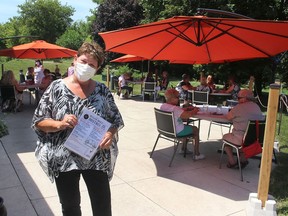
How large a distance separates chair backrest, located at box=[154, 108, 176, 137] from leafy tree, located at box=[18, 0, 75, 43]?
67806 mm

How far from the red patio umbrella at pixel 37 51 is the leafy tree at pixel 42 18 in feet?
194

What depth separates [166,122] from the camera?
5234mm

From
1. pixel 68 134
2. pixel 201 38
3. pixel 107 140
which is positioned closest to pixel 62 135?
pixel 68 134

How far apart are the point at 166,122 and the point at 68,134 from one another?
306cm

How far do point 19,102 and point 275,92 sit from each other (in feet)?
27.8

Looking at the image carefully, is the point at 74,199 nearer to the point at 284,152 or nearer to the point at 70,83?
the point at 70,83

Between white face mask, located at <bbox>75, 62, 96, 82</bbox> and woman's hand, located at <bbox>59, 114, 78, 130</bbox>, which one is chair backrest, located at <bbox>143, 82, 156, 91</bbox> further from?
woman's hand, located at <bbox>59, 114, 78, 130</bbox>

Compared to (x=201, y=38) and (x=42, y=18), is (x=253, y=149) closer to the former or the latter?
(x=201, y=38)

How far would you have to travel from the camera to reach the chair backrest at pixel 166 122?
5.11 meters

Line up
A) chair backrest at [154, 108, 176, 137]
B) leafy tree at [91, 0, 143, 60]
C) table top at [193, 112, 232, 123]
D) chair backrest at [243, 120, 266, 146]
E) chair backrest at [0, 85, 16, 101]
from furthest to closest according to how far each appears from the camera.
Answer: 1. leafy tree at [91, 0, 143, 60]
2. chair backrest at [0, 85, 16, 101]
3. table top at [193, 112, 232, 123]
4. chair backrest at [154, 108, 176, 137]
5. chair backrest at [243, 120, 266, 146]

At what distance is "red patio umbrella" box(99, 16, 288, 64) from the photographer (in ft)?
14.4

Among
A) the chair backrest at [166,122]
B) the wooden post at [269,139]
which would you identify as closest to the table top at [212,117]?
the chair backrest at [166,122]

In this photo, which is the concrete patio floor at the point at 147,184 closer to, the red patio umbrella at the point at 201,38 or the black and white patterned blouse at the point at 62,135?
the black and white patterned blouse at the point at 62,135

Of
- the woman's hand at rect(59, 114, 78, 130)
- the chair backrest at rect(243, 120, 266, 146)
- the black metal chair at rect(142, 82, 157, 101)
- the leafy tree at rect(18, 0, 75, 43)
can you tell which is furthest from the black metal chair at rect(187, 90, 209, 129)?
the leafy tree at rect(18, 0, 75, 43)
